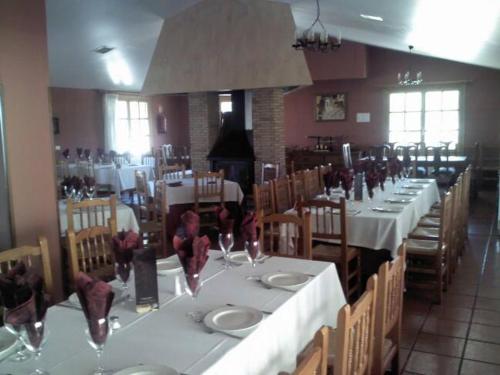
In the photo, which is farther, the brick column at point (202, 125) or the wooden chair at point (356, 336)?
the brick column at point (202, 125)

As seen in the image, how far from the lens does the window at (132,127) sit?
12.2m

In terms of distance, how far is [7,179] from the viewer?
3.43m

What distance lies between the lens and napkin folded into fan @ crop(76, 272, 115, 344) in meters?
1.45

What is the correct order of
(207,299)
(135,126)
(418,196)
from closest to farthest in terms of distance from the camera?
(207,299), (418,196), (135,126)

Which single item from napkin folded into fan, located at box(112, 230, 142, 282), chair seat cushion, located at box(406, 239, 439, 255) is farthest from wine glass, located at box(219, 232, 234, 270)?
chair seat cushion, located at box(406, 239, 439, 255)

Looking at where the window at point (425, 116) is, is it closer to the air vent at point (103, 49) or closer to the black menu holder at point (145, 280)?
the air vent at point (103, 49)

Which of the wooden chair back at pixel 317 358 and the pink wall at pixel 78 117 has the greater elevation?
the pink wall at pixel 78 117

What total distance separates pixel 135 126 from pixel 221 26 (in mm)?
5597

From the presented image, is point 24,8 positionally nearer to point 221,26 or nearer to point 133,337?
point 133,337

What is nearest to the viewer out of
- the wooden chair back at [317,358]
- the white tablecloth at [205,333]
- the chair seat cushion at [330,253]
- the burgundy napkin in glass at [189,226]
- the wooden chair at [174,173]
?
the wooden chair back at [317,358]

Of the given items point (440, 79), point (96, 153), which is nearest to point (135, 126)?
point (96, 153)

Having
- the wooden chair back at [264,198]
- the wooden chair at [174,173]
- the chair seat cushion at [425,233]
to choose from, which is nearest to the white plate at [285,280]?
the wooden chair back at [264,198]

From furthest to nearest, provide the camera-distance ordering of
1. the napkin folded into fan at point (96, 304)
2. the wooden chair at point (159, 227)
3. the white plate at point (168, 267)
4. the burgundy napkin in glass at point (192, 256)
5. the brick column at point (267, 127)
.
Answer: the brick column at point (267, 127)
the wooden chair at point (159, 227)
the white plate at point (168, 267)
the burgundy napkin in glass at point (192, 256)
the napkin folded into fan at point (96, 304)

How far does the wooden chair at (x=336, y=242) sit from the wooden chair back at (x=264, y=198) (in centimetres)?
53
